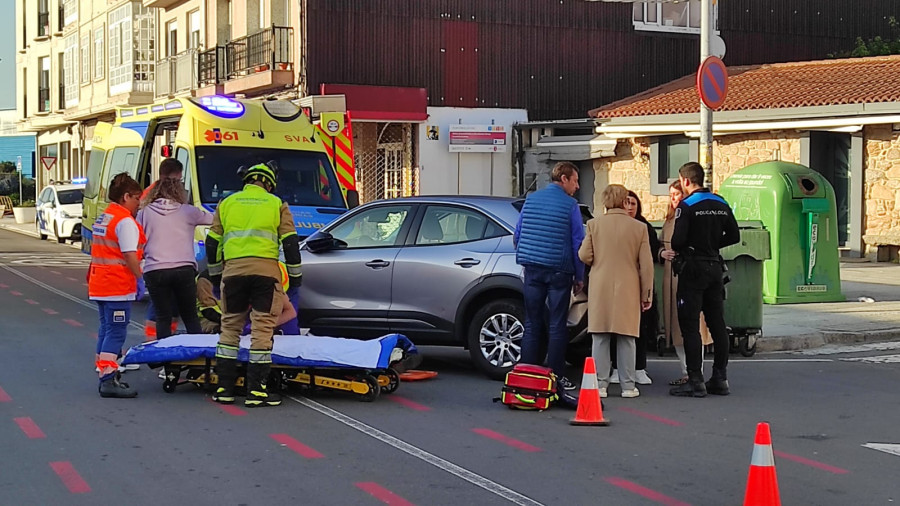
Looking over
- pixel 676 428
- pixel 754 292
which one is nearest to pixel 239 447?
pixel 676 428

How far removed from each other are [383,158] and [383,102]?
7.06 ft

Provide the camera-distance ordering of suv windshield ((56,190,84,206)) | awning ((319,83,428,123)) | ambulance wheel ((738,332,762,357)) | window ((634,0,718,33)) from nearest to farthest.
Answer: ambulance wheel ((738,332,762,357)) < awning ((319,83,428,123)) < window ((634,0,718,33)) < suv windshield ((56,190,84,206))

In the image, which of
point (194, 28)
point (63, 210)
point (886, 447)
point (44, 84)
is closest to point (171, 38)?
point (194, 28)

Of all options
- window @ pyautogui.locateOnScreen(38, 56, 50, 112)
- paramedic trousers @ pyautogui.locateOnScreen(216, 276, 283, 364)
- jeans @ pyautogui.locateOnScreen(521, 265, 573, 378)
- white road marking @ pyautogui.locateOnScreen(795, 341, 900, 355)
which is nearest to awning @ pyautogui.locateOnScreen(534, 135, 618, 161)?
white road marking @ pyautogui.locateOnScreen(795, 341, 900, 355)

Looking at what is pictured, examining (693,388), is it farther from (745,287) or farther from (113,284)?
(113,284)

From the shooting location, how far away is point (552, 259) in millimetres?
9203

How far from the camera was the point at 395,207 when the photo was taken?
1112 cm

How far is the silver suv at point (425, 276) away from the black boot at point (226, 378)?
6.86 ft

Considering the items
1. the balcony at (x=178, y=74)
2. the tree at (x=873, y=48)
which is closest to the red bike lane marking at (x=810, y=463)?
the tree at (x=873, y=48)

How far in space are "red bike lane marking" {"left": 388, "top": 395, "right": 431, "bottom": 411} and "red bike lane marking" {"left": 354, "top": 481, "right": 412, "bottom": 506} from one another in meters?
2.37

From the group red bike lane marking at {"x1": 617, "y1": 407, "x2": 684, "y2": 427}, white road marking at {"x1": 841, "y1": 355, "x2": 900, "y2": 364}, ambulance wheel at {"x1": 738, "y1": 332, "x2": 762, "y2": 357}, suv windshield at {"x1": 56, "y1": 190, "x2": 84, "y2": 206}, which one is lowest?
red bike lane marking at {"x1": 617, "y1": 407, "x2": 684, "y2": 427}

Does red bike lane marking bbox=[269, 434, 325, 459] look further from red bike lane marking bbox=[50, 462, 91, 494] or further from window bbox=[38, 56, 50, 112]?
window bbox=[38, 56, 50, 112]

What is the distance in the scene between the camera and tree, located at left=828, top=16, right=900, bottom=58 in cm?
3117

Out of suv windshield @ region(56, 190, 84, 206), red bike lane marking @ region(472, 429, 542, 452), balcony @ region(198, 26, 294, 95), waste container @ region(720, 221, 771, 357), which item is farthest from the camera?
suv windshield @ region(56, 190, 84, 206)
